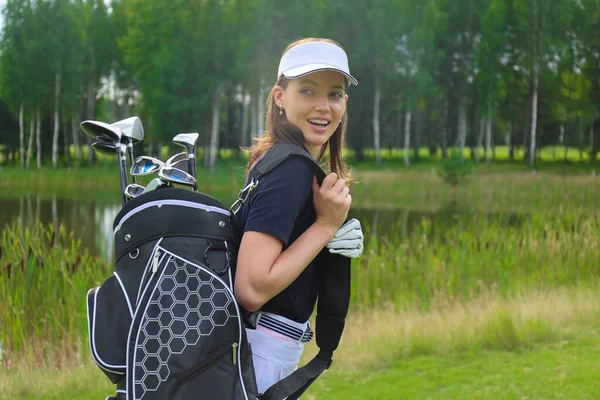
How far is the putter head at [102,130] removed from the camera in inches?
67.6

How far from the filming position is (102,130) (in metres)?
1.74

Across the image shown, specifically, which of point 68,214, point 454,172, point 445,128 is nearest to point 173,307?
point 68,214

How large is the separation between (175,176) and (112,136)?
0.80 feet

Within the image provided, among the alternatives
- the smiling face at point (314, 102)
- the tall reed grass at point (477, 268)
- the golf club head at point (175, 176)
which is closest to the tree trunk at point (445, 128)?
the tall reed grass at point (477, 268)

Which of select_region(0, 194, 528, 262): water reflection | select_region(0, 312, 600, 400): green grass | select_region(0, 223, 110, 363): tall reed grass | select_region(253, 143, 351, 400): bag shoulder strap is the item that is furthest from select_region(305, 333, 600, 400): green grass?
select_region(0, 194, 528, 262): water reflection

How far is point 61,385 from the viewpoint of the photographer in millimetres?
4094

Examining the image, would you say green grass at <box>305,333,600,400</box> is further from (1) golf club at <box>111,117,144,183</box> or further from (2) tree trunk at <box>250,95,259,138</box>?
(2) tree trunk at <box>250,95,259,138</box>

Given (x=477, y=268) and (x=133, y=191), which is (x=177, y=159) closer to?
(x=133, y=191)

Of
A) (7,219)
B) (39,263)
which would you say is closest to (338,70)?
(39,263)

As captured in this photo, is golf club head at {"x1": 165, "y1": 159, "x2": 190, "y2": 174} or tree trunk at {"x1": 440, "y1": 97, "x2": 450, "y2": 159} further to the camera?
tree trunk at {"x1": 440, "y1": 97, "x2": 450, "y2": 159}

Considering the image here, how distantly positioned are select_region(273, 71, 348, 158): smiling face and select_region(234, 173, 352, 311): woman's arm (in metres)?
0.23

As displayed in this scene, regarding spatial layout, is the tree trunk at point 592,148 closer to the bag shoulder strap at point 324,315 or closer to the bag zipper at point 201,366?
the bag shoulder strap at point 324,315

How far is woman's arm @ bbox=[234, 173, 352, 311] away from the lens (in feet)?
5.11

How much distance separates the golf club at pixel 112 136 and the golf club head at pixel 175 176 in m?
0.13
